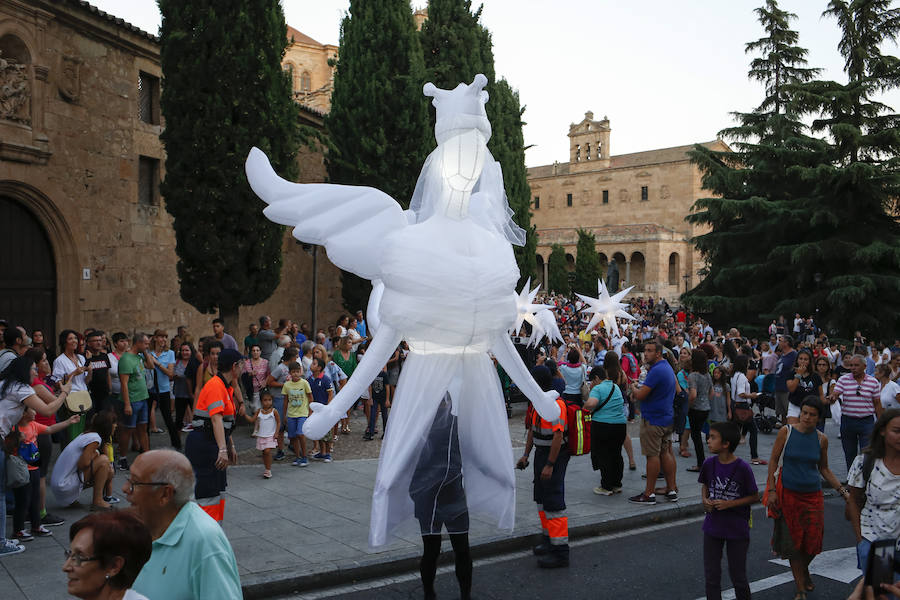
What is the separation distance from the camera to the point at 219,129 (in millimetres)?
12758

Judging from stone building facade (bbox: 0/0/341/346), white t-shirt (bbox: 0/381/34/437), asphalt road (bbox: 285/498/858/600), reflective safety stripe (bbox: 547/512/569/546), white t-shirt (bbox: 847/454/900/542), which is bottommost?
asphalt road (bbox: 285/498/858/600)

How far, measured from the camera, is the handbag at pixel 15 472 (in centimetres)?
570

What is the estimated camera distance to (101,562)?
204 centimetres

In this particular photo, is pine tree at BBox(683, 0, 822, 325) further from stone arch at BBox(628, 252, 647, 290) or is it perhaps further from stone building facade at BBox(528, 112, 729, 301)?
stone arch at BBox(628, 252, 647, 290)

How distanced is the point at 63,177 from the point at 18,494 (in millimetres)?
9220

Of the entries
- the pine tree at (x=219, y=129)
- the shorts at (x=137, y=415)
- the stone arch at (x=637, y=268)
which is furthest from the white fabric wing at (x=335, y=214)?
the stone arch at (x=637, y=268)

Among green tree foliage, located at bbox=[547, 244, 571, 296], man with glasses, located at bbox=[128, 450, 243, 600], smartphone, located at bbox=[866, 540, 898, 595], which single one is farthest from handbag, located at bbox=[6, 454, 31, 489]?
green tree foliage, located at bbox=[547, 244, 571, 296]

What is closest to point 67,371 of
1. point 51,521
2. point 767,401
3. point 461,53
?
point 51,521

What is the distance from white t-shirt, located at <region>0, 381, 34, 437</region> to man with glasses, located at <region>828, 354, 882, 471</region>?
27.8 feet

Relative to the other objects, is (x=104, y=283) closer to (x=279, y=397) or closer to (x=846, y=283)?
(x=279, y=397)

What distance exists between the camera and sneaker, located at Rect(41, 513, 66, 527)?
21.2ft

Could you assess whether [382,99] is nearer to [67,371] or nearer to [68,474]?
[67,371]

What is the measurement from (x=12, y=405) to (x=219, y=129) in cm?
797

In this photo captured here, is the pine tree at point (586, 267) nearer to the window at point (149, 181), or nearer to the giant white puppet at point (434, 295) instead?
the window at point (149, 181)
